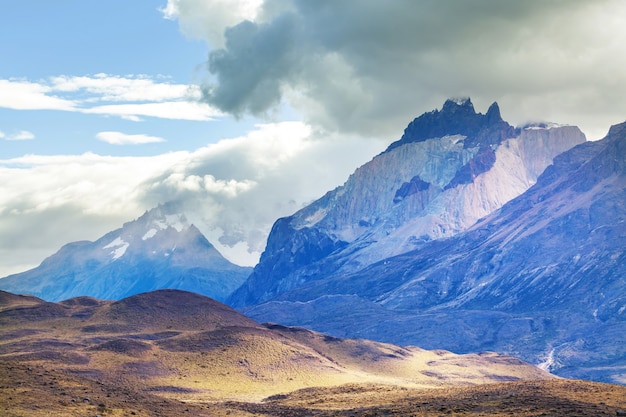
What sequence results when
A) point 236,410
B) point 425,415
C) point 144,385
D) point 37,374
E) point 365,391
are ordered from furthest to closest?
point 144,385, point 365,391, point 236,410, point 37,374, point 425,415

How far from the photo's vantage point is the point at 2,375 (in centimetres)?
11862

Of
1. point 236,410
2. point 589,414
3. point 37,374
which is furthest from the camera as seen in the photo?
point 236,410

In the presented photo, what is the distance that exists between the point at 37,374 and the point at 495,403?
191ft

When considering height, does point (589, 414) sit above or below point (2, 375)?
below

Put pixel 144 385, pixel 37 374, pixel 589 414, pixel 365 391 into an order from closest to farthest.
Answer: pixel 589 414, pixel 37 374, pixel 365 391, pixel 144 385

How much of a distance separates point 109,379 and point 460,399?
3553 inches

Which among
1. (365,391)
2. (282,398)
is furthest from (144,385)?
(365,391)

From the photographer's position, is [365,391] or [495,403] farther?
[365,391]

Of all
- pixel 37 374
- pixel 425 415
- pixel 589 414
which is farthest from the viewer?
pixel 37 374

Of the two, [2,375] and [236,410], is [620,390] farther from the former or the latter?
[2,375]

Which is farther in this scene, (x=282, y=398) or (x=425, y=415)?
(x=282, y=398)

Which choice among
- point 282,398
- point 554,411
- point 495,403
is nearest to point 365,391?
point 282,398

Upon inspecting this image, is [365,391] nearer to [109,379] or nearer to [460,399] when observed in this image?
[460,399]

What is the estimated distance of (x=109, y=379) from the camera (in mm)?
196375
